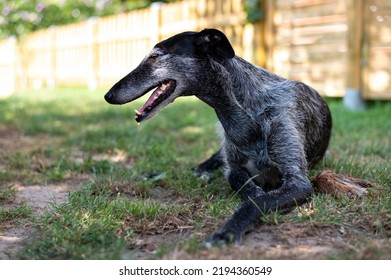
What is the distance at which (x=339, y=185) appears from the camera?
3486 millimetres

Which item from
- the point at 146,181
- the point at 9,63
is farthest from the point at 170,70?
the point at 9,63

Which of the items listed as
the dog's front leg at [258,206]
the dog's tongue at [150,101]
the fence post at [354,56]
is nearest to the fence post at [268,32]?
the fence post at [354,56]

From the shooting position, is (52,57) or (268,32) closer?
(268,32)

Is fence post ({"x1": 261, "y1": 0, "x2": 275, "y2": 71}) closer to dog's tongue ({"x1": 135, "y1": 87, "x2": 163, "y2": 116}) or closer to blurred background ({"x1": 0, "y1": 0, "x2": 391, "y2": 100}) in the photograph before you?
blurred background ({"x1": 0, "y1": 0, "x2": 391, "y2": 100})

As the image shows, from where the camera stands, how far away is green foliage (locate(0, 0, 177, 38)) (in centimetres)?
2392

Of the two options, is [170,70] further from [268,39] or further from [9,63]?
[9,63]

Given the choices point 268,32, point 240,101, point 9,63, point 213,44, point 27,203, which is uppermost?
point 213,44

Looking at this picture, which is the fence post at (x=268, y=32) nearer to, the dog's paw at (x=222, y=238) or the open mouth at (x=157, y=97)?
the open mouth at (x=157, y=97)

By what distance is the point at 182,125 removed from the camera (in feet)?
25.2

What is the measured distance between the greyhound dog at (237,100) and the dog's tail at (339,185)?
→ 116 millimetres

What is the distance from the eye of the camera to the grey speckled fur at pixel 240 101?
3.53m

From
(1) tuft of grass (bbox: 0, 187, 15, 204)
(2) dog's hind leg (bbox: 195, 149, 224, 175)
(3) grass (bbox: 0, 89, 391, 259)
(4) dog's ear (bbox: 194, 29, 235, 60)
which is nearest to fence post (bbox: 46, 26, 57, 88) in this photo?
(3) grass (bbox: 0, 89, 391, 259)

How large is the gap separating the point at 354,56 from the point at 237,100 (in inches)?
215
